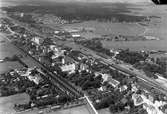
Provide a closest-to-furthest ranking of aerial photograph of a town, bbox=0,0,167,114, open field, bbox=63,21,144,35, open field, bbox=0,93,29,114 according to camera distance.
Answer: open field, bbox=0,93,29,114 → aerial photograph of a town, bbox=0,0,167,114 → open field, bbox=63,21,144,35

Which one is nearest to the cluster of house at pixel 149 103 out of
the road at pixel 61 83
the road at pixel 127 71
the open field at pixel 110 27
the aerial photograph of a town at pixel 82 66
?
the aerial photograph of a town at pixel 82 66

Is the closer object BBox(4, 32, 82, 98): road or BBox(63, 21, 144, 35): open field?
BBox(4, 32, 82, 98): road

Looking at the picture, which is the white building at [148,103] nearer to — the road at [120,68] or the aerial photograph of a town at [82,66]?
the aerial photograph of a town at [82,66]

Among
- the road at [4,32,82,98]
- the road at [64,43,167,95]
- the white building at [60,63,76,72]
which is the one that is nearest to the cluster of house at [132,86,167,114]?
the road at [64,43,167,95]

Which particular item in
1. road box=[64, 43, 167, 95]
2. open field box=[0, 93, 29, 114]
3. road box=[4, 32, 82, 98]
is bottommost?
road box=[64, 43, 167, 95]

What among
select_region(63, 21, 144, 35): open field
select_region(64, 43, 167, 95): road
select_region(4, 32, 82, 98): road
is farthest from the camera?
select_region(63, 21, 144, 35): open field

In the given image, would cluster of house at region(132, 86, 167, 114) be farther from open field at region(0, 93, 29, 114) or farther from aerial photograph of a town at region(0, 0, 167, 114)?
open field at region(0, 93, 29, 114)

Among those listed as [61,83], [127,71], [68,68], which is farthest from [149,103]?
[68,68]

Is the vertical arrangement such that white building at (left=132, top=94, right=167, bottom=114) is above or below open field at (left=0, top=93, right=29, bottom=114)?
below

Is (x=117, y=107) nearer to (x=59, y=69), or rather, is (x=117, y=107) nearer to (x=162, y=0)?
(x=59, y=69)
